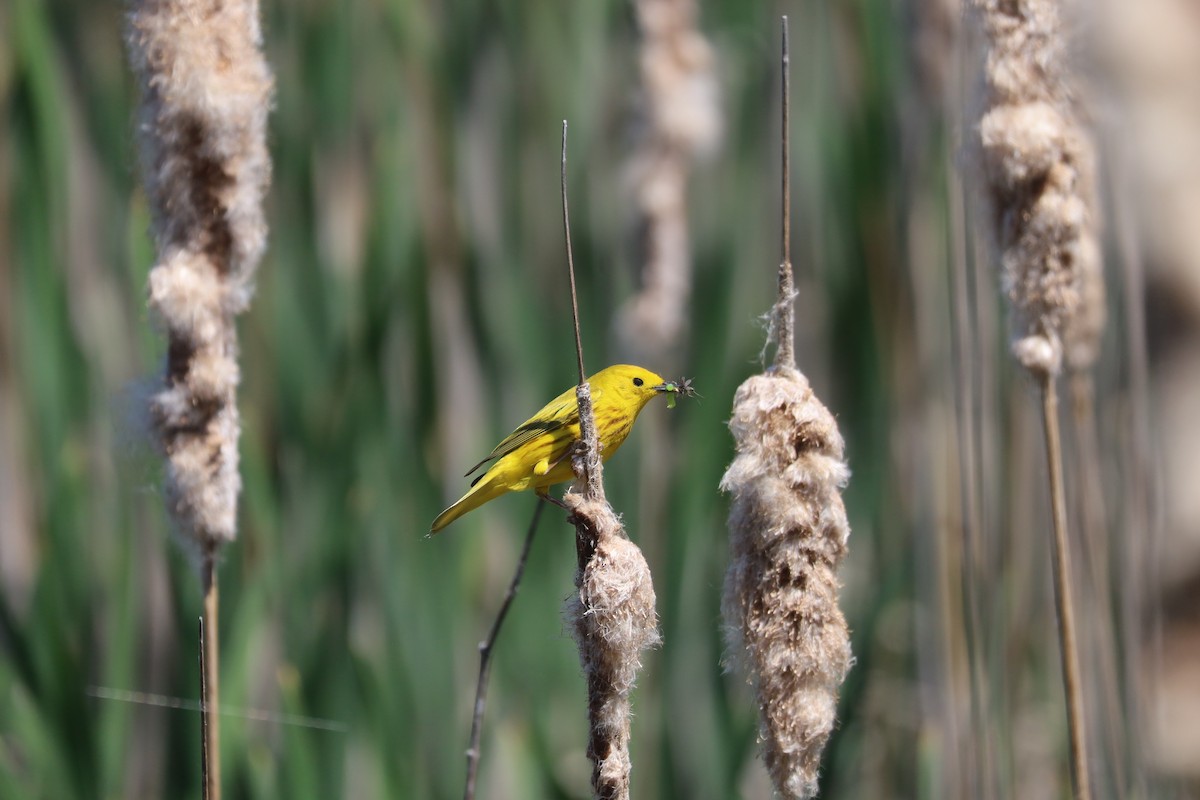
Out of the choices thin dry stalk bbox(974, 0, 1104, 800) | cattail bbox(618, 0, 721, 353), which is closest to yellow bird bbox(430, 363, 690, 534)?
thin dry stalk bbox(974, 0, 1104, 800)

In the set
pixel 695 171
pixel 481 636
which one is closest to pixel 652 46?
pixel 695 171

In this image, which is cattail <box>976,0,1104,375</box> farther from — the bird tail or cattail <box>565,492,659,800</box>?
the bird tail

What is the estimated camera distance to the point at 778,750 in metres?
0.93

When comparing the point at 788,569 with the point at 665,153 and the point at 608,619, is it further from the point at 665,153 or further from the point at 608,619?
the point at 665,153

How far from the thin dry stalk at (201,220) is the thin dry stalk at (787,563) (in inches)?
17.9

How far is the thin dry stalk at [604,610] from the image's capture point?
88 cm

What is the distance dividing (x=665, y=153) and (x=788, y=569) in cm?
118

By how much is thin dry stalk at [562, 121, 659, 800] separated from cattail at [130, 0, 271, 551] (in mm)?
343

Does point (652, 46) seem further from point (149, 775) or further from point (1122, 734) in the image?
point (149, 775)

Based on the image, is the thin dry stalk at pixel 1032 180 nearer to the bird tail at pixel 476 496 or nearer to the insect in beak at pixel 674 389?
the insect in beak at pixel 674 389

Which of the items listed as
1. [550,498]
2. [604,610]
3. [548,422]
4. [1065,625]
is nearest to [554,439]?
[548,422]

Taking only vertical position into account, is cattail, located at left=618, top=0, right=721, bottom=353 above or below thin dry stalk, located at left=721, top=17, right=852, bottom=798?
above

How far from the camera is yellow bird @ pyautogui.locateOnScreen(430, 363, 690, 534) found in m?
1.15

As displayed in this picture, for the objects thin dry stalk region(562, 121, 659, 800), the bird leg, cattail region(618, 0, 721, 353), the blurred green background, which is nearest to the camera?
thin dry stalk region(562, 121, 659, 800)
